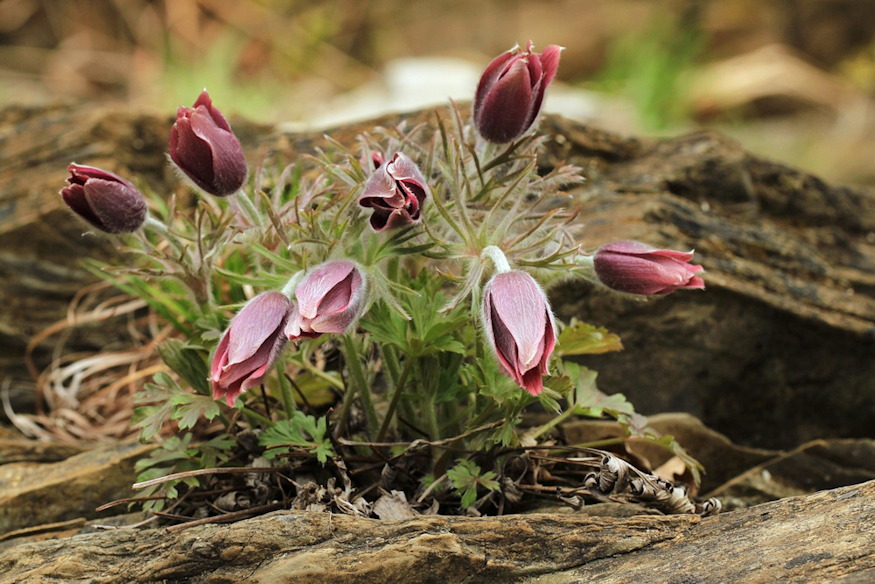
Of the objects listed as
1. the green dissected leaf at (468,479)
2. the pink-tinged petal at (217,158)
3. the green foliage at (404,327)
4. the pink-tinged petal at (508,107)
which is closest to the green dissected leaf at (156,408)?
the green foliage at (404,327)

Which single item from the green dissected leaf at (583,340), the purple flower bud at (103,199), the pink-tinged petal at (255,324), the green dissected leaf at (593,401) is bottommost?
the green dissected leaf at (593,401)

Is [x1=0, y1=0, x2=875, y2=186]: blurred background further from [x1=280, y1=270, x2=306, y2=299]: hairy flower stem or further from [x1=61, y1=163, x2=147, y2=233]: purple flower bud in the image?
[x1=280, y1=270, x2=306, y2=299]: hairy flower stem

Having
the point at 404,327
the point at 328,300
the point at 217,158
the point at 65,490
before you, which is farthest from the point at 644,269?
the point at 65,490

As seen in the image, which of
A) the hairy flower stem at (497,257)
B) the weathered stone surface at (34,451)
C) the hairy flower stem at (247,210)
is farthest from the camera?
the weathered stone surface at (34,451)

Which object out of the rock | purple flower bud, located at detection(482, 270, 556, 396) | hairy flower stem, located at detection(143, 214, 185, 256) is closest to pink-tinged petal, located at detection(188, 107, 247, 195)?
hairy flower stem, located at detection(143, 214, 185, 256)

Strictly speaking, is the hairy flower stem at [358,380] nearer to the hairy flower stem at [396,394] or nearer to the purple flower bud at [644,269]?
the hairy flower stem at [396,394]

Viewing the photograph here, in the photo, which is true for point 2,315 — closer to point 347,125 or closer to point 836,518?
point 347,125

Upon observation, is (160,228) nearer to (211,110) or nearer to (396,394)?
(211,110)

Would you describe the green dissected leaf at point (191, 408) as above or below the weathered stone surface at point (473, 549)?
above
